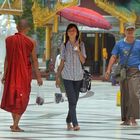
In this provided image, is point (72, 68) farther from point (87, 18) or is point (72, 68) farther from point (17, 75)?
point (87, 18)

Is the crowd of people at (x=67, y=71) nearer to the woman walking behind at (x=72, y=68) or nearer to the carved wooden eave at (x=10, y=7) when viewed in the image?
the woman walking behind at (x=72, y=68)

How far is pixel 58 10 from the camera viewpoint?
120ft

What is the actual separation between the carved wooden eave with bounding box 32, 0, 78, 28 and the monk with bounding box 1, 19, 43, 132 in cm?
2647

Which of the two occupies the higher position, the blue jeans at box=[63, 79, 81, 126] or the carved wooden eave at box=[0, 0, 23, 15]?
the carved wooden eave at box=[0, 0, 23, 15]

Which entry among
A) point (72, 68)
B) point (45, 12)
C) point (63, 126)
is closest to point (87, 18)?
point (45, 12)

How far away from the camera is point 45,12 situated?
37906mm

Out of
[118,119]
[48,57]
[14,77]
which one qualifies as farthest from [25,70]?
[48,57]

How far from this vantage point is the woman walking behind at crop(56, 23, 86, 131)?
1055cm

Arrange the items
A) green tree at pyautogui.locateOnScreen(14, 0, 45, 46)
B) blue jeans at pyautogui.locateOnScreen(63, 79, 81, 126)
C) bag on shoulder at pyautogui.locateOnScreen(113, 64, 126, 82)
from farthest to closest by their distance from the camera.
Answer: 1. green tree at pyautogui.locateOnScreen(14, 0, 45, 46)
2. bag on shoulder at pyautogui.locateOnScreen(113, 64, 126, 82)
3. blue jeans at pyautogui.locateOnScreen(63, 79, 81, 126)

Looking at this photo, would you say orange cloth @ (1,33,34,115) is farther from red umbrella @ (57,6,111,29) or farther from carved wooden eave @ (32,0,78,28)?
carved wooden eave @ (32,0,78,28)

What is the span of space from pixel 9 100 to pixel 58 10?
26.6 metres

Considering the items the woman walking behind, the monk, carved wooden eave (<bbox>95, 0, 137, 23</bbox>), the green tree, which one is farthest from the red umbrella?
the monk

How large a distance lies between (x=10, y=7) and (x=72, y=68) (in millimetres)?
5956

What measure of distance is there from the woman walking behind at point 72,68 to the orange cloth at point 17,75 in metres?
0.65
